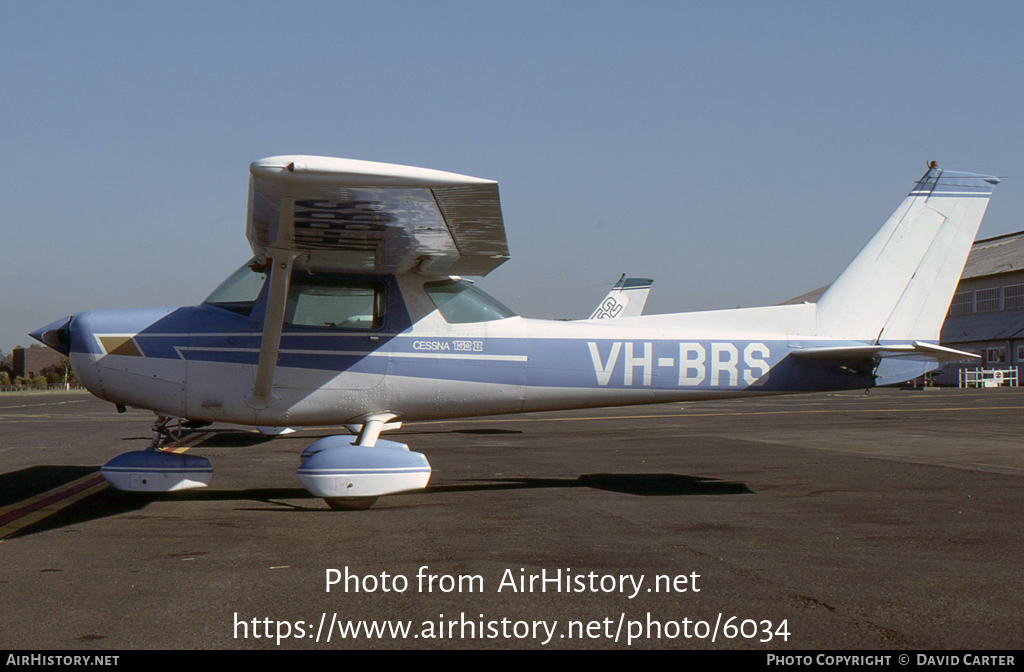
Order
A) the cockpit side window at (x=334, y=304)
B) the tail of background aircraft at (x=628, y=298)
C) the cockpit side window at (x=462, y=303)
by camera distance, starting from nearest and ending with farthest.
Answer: the cockpit side window at (x=334, y=304)
the cockpit side window at (x=462, y=303)
the tail of background aircraft at (x=628, y=298)

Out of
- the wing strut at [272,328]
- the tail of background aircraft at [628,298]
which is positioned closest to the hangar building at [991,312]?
the tail of background aircraft at [628,298]

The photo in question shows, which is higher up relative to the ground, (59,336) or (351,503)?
(59,336)

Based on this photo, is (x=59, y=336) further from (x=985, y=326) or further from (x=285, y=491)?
(x=985, y=326)

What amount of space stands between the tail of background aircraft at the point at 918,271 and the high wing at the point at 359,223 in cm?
359

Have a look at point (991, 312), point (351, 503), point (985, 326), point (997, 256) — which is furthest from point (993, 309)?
point (351, 503)

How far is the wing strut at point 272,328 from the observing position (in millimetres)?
6309

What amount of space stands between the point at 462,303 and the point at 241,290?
6.57 feet

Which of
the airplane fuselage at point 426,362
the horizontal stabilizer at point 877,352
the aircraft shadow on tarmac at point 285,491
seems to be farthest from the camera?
the horizontal stabilizer at point 877,352

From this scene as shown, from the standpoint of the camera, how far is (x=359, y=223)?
6.14 meters

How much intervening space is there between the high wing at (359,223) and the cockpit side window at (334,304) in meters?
0.16

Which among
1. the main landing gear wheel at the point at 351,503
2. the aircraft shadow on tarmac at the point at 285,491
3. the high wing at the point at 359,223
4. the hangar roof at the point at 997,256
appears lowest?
the aircraft shadow on tarmac at the point at 285,491

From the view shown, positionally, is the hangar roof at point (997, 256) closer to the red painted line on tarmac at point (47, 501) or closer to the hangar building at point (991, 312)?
the hangar building at point (991, 312)

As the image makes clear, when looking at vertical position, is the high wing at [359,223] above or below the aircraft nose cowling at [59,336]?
above

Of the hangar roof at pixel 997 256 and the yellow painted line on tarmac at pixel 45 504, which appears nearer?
the yellow painted line on tarmac at pixel 45 504
